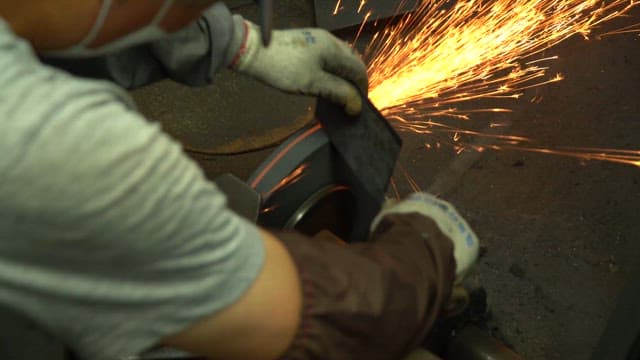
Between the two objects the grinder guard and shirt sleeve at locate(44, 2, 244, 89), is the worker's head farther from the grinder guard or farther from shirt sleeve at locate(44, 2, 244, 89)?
the grinder guard

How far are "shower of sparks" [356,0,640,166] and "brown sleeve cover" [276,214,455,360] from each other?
3.99 ft

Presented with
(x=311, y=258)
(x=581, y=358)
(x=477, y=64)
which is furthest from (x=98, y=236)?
(x=477, y=64)

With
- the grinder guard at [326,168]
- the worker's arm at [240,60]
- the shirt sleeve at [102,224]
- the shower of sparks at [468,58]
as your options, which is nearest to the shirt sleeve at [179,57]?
the worker's arm at [240,60]

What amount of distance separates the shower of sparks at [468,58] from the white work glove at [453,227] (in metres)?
1.03

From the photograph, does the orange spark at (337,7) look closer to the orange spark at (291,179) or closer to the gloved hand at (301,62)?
the gloved hand at (301,62)

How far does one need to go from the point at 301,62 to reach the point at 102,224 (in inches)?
33.4

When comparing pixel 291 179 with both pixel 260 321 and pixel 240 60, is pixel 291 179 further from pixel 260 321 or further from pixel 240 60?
pixel 260 321

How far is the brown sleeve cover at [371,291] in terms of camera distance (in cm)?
105

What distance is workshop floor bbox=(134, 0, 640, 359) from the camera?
2.28 meters

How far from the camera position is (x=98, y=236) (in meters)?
0.82

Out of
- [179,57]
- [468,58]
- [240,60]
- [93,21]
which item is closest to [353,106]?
[240,60]

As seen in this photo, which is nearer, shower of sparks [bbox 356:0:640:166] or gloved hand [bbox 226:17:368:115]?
gloved hand [bbox 226:17:368:115]

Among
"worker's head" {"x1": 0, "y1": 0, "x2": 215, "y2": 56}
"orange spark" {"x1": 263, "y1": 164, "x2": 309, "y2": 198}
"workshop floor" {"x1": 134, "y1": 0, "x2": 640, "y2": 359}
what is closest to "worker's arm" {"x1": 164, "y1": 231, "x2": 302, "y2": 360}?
"worker's head" {"x1": 0, "y1": 0, "x2": 215, "y2": 56}

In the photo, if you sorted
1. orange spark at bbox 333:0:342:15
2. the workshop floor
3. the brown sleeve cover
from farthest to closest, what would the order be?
orange spark at bbox 333:0:342:15 < the workshop floor < the brown sleeve cover
